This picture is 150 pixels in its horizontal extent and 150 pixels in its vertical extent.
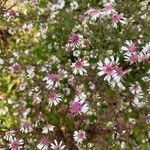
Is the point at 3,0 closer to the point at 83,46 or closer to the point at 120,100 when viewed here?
the point at 83,46

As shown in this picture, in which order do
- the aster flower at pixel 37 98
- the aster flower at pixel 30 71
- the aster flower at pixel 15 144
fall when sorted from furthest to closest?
1. the aster flower at pixel 30 71
2. the aster flower at pixel 37 98
3. the aster flower at pixel 15 144

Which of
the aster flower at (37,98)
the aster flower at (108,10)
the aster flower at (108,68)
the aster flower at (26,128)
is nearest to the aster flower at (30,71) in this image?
the aster flower at (37,98)

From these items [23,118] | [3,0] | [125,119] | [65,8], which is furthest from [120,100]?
[3,0]

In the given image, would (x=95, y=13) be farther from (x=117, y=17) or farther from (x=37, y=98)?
(x=37, y=98)

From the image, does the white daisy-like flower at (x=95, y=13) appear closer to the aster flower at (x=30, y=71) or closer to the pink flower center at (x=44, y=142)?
the aster flower at (x=30, y=71)

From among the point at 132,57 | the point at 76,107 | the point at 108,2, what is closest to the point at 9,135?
the point at 76,107

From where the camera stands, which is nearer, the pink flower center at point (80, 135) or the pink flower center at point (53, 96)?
the pink flower center at point (80, 135)

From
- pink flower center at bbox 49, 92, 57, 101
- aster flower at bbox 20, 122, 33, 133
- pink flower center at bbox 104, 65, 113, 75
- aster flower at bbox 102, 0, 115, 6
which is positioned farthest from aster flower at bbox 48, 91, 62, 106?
aster flower at bbox 102, 0, 115, 6

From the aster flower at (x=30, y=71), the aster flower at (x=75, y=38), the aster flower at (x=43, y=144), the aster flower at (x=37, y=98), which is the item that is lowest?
the aster flower at (x=43, y=144)
